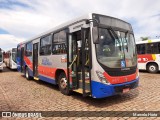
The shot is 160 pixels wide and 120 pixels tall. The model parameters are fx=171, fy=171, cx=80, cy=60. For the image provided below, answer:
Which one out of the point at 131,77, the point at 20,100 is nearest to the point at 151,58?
the point at 131,77

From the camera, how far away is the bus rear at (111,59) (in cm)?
556

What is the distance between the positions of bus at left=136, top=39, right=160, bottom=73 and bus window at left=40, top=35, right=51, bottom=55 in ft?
31.1

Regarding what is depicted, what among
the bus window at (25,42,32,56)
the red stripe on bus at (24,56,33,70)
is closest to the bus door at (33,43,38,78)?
the red stripe on bus at (24,56,33,70)

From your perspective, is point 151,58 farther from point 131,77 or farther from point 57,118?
point 57,118

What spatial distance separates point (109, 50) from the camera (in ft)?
19.3

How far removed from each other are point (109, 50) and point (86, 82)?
139 centimetres

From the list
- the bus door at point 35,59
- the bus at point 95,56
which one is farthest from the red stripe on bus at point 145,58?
the bus door at point 35,59

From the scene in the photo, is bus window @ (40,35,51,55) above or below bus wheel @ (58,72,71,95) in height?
above

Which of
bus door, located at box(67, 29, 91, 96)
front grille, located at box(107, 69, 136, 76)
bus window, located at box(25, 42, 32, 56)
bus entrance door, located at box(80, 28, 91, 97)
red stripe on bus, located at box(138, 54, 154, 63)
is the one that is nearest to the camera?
front grille, located at box(107, 69, 136, 76)

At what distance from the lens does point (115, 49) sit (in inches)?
238

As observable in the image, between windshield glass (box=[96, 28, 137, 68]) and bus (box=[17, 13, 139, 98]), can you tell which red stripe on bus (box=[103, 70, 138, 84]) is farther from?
windshield glass (box=[96, 28, 137, 68])

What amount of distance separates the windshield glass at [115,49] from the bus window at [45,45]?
3.85m

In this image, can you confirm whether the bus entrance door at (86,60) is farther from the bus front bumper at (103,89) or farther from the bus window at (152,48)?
the bus window at (152,48)

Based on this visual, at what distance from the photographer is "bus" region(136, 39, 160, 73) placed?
14.2 meters
